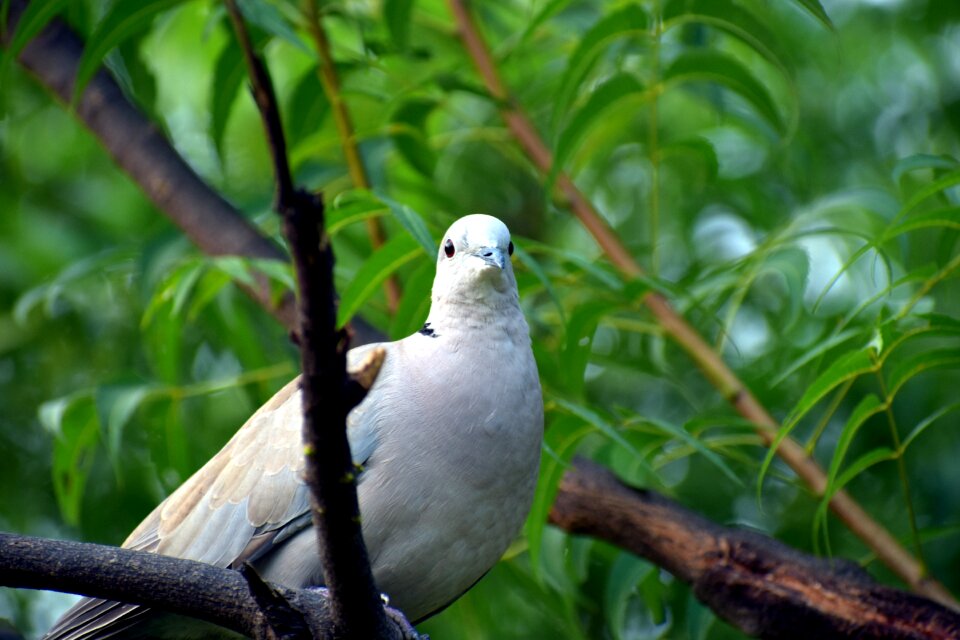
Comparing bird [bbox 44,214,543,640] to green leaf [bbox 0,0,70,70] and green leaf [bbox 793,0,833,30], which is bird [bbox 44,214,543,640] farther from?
green leaf [bbox 0,0,70,70]

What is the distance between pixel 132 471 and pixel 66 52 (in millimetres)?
1494

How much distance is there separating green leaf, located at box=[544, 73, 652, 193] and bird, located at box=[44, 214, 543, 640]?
444mm

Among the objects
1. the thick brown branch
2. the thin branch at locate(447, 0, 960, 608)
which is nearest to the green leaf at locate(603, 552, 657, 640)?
the thin branch at locate(447, 0, 960, 608)

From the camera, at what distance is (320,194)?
1344 mm

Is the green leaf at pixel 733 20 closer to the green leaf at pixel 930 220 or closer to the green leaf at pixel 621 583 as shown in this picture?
the green leaf at pixel 930 220

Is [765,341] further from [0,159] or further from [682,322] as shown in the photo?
[0,159]

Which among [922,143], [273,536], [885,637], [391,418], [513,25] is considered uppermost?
[513,25]

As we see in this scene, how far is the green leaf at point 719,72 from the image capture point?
3051 mm

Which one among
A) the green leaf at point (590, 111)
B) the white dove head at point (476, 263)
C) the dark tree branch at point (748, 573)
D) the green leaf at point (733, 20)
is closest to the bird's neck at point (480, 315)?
the white dove head at point (476, 263)

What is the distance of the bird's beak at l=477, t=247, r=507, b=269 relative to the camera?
255 centimetres

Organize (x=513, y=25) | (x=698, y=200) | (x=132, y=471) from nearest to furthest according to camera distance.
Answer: (x=132, y=471)
(x=698, y=200)
(x=513, y=25)

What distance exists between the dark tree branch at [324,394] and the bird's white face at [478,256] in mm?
912

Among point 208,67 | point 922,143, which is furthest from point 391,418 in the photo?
point 922,143

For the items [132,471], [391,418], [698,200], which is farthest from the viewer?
[698,200]
